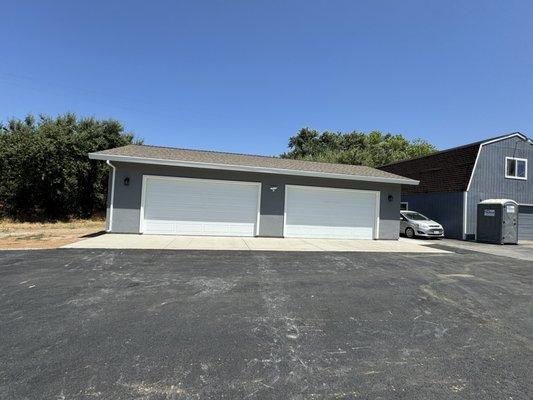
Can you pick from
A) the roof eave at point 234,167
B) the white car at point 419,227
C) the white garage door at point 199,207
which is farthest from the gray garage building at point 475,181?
the white garage door at point 199,207

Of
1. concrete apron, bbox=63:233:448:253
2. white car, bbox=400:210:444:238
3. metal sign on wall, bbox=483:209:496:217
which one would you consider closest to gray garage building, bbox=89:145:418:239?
concrete apron, bbox=63:233:448:253

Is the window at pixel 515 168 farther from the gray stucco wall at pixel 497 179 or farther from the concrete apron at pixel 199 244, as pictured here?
the concrete apron at pixel 199 244

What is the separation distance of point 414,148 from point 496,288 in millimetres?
40270

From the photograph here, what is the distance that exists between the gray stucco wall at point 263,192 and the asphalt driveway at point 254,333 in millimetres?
4854

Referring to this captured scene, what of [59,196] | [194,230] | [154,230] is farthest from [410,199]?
[59,196]

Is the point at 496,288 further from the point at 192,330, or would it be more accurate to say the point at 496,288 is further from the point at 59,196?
the point at 59,196

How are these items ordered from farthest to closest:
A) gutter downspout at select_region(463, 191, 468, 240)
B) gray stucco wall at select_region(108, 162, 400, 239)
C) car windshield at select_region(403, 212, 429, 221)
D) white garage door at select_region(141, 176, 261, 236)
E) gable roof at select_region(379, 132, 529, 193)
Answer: gable roof at select_region(379, 132, 529, 193) → car windshield at select_region(403, 212, 429, 221) → gutter downspout at select_region(463, 191, 468, 240) → white garage door at select_region(141, 176, 261, 236) → gray stucco wall at select_region(108, 162, 400, 239)

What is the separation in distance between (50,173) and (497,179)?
78.8ft

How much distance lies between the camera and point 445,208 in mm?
18359

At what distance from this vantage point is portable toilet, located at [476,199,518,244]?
1527cm

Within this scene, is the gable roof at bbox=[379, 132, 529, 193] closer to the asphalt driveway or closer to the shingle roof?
the shingle roof

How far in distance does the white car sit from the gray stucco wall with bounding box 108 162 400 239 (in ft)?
7.76

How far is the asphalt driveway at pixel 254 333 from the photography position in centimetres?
275

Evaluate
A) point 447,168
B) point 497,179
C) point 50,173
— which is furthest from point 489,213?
point 50,173
